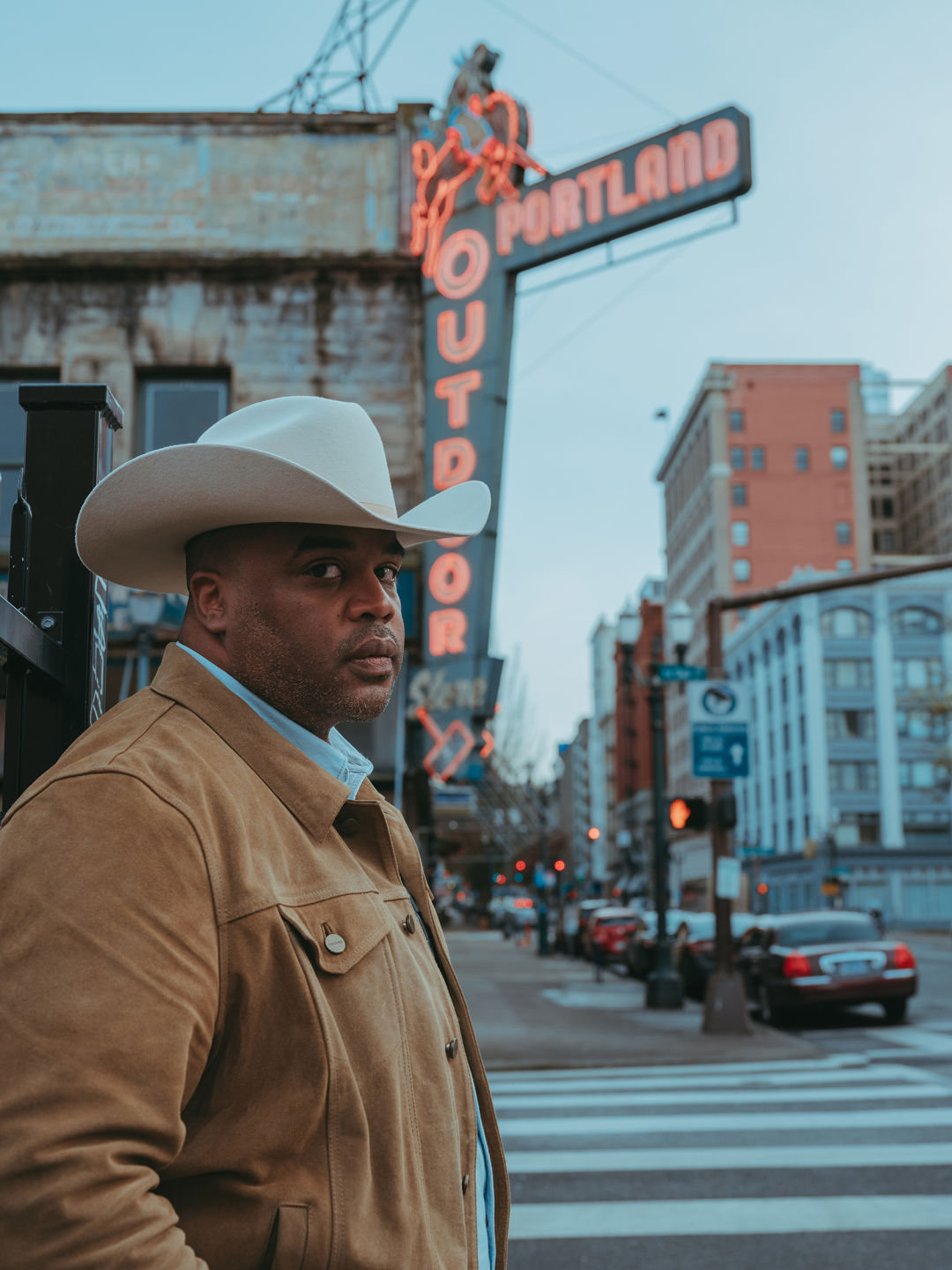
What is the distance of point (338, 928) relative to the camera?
1.92 meters

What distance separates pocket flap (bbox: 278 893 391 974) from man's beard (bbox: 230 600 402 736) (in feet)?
1.15

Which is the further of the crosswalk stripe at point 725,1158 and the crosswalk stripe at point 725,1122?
the crosswalk stripe at point 725,1122

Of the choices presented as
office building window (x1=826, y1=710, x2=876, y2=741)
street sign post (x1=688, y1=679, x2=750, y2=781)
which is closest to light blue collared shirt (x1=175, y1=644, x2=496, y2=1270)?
street sign post (x1=688, y1=679, x2=750, y2=781)

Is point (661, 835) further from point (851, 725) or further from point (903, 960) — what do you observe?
point (851, 725)

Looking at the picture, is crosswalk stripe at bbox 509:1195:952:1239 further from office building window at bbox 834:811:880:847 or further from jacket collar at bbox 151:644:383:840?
office building window at bbox 834:811:880:847

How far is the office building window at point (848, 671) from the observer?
73812 millimetres

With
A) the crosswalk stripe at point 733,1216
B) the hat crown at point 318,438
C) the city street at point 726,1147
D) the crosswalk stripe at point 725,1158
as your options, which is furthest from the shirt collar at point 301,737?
the crosswalk stripe at point 725,1158

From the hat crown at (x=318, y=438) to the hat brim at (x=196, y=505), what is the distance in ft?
0.25

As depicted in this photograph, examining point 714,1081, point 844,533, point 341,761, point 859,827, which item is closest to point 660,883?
point 714,1081

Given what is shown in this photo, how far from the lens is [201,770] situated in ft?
6.15

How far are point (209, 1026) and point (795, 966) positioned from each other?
1644 centimetres

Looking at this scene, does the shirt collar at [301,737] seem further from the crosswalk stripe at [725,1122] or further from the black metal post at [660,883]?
the black metal post at [660,883]

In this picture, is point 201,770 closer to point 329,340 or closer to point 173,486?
point 173,486

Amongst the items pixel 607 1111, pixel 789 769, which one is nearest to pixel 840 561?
pixel 789 769
